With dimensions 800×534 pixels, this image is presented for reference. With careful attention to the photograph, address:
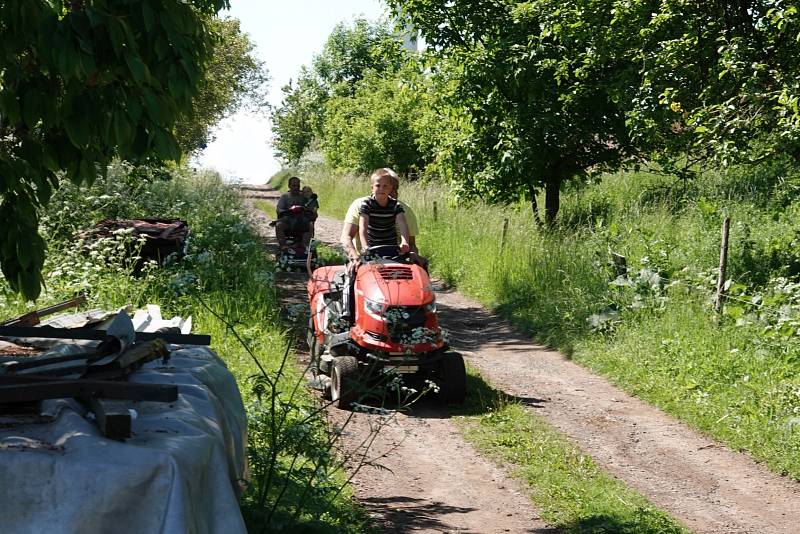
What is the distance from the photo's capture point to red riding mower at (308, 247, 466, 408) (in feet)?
28.6

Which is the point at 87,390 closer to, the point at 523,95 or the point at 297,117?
the point at 523,95

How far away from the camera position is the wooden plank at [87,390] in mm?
3705

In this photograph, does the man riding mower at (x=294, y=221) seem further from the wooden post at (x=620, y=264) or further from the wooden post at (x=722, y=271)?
the wooden post at (x=722, y=271)

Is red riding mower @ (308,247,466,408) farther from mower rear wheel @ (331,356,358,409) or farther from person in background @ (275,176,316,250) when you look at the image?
person in background @ (275,176,316,250)

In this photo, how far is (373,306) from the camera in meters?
8.93

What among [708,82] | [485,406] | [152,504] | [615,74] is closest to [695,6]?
[708,82]

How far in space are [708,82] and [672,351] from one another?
12.0 ft

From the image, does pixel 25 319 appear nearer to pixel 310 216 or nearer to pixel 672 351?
pixel 672 351

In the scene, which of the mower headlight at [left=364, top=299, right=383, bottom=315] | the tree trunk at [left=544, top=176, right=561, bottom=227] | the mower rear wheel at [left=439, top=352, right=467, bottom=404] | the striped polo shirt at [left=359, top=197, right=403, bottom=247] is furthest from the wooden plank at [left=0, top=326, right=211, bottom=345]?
the tree trunk at [left=544, top=176, right=561, bottom=227]

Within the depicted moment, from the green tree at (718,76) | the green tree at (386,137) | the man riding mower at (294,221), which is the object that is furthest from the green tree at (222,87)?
the green tree at (718,76)

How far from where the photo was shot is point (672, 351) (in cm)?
1028

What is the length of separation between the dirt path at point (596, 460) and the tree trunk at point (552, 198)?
685 cm

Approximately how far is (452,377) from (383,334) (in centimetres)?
74

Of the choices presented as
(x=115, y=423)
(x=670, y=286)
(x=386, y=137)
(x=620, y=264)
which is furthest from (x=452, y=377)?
(x=386, y=137)
